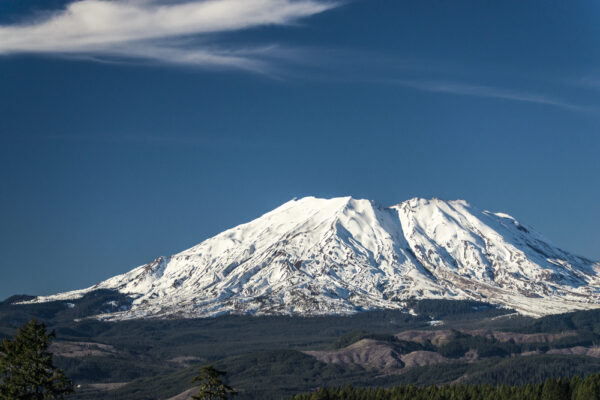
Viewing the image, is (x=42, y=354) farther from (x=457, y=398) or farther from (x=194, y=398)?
(x=457, y=398)

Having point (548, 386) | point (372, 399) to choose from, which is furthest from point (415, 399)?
point (548, 386)

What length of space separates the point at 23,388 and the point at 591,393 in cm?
11675

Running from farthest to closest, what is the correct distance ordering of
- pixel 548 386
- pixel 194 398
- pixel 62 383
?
pixel 548 386 → pixel 194 398 → pixel 62 383

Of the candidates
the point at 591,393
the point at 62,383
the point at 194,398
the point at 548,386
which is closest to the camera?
the point at 62,383

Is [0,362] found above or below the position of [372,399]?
above

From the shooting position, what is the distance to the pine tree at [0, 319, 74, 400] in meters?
79.2

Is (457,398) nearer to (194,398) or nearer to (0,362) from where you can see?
(194,398)

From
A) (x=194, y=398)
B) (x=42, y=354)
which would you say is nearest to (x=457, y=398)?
(x=194, y=398)

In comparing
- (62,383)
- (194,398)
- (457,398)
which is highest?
(62,383)

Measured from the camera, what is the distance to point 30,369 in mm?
80562

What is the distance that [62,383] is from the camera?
7956cm

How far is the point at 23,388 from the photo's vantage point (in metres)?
80.6

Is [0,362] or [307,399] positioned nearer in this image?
[0,362]

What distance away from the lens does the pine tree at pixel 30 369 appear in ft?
260
